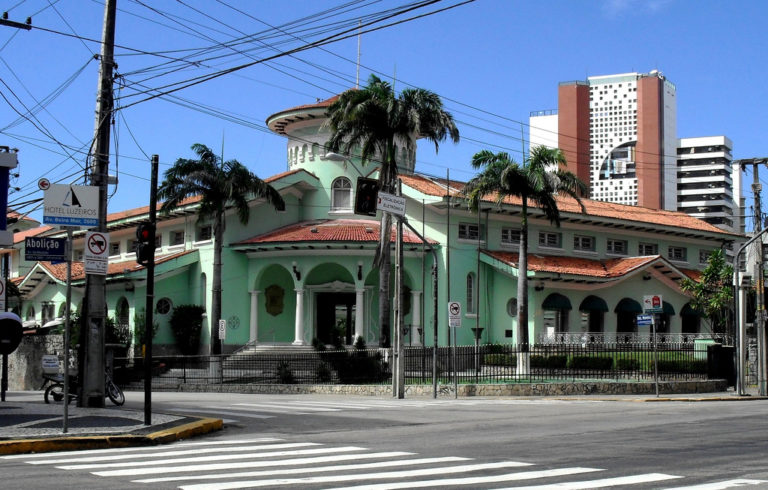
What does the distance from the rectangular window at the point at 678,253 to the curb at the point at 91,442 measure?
152 ft

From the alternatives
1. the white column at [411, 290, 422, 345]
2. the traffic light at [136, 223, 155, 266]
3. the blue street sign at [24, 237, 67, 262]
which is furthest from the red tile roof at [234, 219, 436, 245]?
the traffic light at [136, 223, 155, 266]

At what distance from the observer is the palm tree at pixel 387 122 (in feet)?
124

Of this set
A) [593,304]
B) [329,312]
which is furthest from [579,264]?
[329,312]

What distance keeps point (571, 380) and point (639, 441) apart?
17.5 meters

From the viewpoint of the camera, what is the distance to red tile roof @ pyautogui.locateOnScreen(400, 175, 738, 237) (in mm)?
47500

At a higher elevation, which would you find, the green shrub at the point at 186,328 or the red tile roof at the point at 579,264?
the red tile roof at the point at 579,264

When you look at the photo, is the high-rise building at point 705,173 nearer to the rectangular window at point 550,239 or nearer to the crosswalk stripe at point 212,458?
the rectangular window at point 550,239

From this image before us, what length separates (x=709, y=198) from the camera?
161500 millimetres

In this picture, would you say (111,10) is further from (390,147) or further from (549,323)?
(549,323)

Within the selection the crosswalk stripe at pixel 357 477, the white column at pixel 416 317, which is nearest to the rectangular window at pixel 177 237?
the white column at pixel 416 317

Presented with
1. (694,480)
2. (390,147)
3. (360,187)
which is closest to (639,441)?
(694,480)

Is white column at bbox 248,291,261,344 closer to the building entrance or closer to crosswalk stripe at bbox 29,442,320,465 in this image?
the building entrance

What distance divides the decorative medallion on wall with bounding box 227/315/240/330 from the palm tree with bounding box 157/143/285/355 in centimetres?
370

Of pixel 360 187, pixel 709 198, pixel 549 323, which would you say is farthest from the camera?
pixel 709 198
